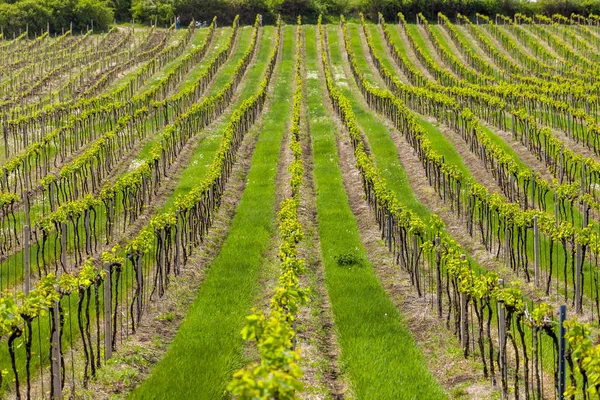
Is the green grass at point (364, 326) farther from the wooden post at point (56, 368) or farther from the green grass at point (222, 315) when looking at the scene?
the wooden post at point (56, 368)

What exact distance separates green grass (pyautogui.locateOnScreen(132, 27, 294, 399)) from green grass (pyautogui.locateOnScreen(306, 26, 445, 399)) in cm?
221

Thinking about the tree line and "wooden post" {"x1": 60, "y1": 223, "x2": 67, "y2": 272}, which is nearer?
"wooden post" {"x1": 60, "y1": 223, "x2": 67, "y2": 272}

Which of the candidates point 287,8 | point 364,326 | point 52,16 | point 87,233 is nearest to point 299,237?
point 364,326

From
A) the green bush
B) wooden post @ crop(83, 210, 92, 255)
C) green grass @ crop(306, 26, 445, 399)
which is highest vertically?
the green bush

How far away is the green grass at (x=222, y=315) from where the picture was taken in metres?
12.9

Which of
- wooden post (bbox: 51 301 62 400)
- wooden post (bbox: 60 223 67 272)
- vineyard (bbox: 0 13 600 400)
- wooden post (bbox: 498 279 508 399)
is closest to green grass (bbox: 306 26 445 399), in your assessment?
vineyard (bbox: 0 13 600 400)

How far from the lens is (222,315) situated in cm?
1638

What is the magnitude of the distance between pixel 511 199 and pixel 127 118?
70.2 feet

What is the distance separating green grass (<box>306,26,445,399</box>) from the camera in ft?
42.8

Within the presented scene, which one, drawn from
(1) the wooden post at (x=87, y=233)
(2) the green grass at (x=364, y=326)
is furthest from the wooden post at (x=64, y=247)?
(2) the green grass at (x=364, y=326)

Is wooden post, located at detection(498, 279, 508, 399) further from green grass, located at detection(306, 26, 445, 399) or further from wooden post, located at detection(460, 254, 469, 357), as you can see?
green grass, located at detection(306, 26, 445, 399)

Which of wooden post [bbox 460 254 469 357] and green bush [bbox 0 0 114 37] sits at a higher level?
green bush [bbox 0 0 114 37]

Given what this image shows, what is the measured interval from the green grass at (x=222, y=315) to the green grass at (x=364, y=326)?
221 centimetres

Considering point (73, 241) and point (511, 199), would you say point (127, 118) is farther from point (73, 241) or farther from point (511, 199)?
point (511, 199)
